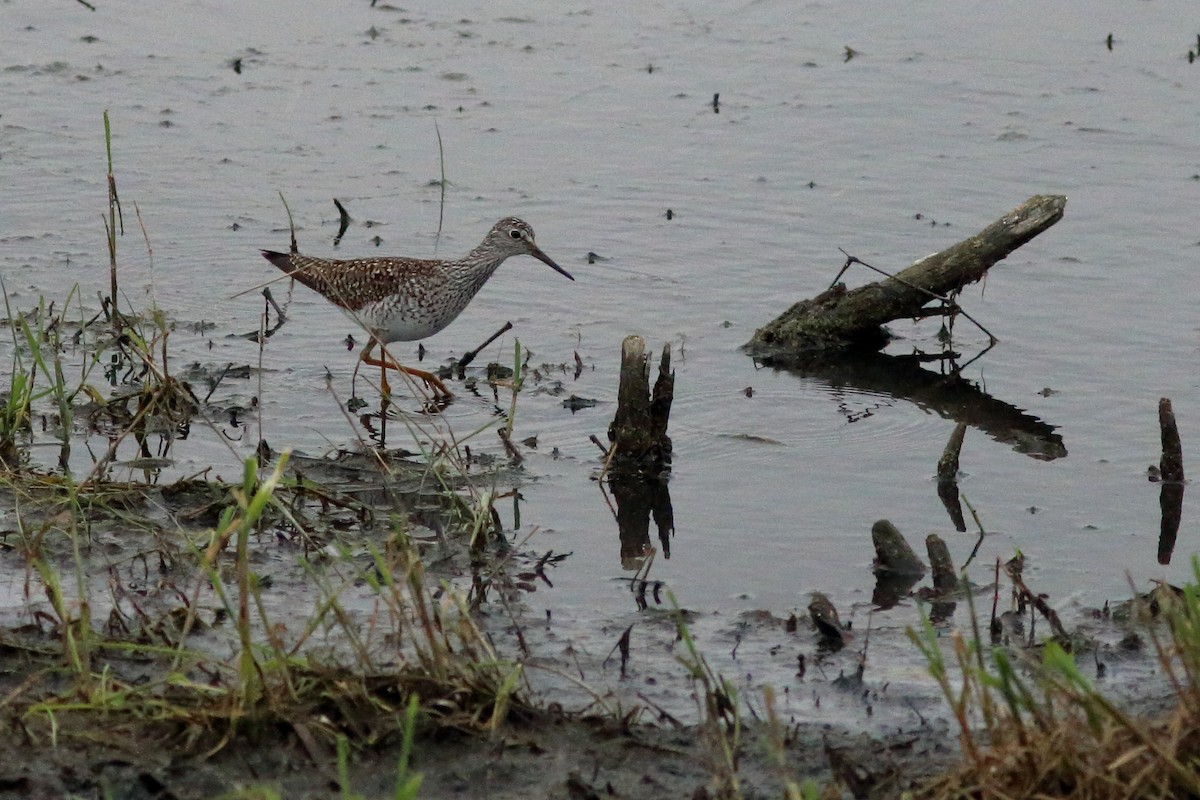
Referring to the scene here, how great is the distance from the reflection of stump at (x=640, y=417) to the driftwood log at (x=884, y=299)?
2104 mm

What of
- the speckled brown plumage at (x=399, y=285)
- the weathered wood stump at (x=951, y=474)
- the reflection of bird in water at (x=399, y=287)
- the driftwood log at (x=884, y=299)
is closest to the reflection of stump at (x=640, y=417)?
the weathered wood stump at (x=951, y=474)

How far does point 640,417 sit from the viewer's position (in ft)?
25.0

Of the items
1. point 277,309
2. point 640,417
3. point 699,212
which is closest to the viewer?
point 640,417

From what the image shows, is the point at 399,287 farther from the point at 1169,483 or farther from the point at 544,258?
the point at 1169,483

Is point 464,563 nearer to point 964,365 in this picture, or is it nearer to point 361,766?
point 361,766

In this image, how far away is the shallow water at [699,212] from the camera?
7.47 m

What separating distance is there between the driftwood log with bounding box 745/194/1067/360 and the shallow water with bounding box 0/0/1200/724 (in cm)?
32

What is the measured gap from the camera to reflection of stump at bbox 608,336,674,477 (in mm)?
7484

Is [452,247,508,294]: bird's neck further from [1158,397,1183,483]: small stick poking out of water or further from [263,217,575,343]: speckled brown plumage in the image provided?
[1158,397,1183,483]: small stick poking out of water

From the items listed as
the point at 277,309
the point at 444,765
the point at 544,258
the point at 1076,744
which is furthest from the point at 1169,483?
the point at 277,309

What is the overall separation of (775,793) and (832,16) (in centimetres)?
1303

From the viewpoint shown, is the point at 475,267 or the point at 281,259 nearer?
the point at 475,267

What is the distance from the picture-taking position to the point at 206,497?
22.4ft

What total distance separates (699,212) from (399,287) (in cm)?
333
